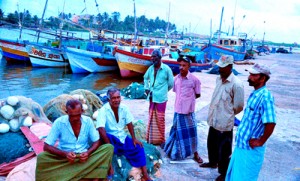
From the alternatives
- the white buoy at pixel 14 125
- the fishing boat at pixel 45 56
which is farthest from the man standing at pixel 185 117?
the fishing boat at pixel 45 56

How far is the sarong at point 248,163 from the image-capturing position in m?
2.48

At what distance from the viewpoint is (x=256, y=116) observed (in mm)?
2393

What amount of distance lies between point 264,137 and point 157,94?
2.10 meters

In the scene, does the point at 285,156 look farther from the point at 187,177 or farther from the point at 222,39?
the point at 222,39

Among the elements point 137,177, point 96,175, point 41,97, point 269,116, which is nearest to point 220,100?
point 269,116

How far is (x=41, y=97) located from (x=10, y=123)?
28.8ft

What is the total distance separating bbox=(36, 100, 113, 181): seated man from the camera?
273 centimetres

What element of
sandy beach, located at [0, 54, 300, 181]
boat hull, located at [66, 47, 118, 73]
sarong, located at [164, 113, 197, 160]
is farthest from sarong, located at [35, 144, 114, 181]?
boat hull, located at [66, 47, 118, 73]

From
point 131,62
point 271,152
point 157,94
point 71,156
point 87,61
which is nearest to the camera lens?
point 71,156

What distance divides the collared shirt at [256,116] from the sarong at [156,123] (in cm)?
182

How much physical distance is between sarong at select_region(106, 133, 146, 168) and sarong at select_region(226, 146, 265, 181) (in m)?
1.12

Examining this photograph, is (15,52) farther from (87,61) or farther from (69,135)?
(69,135)

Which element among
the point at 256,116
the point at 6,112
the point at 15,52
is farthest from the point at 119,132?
the point at 15,52

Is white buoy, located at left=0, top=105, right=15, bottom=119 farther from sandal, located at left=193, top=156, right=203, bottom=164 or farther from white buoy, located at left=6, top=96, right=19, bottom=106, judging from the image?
sandal, located at left=193, top=156, right=203, bottom=164
